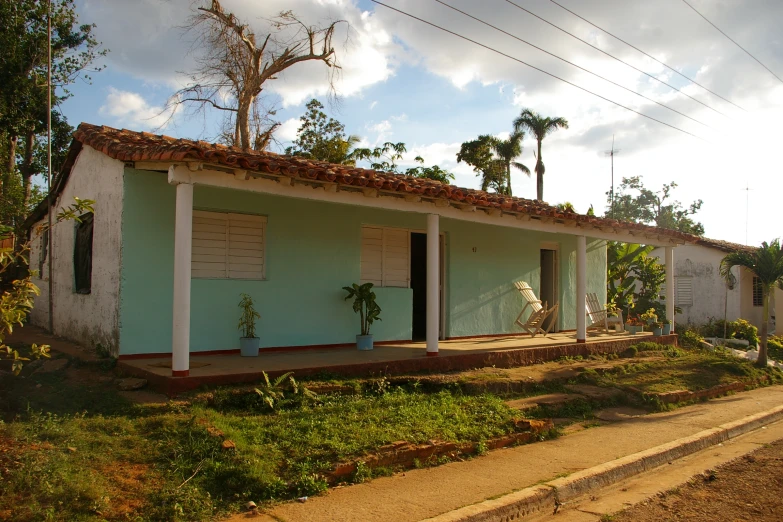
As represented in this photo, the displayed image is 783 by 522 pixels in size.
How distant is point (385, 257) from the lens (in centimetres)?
1055

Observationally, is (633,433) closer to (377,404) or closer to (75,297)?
(377,404)

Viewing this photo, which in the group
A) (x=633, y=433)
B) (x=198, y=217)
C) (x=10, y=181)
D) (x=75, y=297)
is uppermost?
(x=10, y=181)

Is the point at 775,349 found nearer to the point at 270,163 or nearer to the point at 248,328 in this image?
the point at 248,328

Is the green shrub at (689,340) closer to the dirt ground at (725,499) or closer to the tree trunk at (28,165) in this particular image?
the dirt ground at (725,499)

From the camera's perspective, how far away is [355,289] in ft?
30.6

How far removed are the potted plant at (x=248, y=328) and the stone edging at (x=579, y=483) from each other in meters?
4.48

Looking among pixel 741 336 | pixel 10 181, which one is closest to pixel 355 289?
pixel 741 336

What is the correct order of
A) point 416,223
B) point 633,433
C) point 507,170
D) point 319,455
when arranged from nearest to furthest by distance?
point 319,455 → point 633,433 → point 416,223 → point 507,170

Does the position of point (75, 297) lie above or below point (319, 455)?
above

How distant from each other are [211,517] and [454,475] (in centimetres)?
215

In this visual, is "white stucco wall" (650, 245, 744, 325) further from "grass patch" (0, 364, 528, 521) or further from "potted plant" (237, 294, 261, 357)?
"potted plant" (237, 294, 261, 357)

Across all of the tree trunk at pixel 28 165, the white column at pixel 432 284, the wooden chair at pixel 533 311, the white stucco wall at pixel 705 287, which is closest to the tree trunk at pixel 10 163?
the tree trunk at pixel 28 165

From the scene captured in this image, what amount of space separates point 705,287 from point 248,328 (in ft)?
60.2

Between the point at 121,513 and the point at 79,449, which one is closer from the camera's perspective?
the point at 121,513
